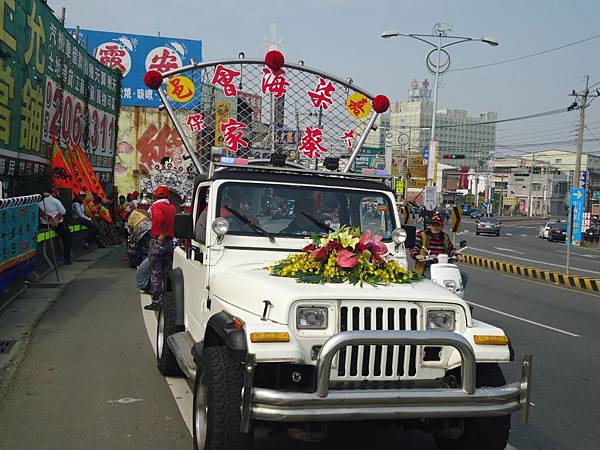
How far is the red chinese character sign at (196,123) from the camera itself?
7.16 metres

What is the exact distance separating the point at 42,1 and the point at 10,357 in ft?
42.4

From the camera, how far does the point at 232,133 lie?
7.25 meters

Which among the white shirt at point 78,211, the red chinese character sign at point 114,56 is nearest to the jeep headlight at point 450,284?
the white shirt at point 78,211

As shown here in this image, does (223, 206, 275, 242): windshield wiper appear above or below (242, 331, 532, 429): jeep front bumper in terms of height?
above

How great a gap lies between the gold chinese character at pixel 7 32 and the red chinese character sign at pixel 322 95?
9.52m

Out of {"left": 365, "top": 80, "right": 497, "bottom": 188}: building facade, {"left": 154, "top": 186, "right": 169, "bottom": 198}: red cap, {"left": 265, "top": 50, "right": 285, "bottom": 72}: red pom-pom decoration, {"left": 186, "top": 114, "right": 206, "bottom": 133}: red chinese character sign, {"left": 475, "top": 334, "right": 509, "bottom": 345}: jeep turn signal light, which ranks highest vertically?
{"left": 365, "top": 80, "right": 497, "bottom": 188}: building facade

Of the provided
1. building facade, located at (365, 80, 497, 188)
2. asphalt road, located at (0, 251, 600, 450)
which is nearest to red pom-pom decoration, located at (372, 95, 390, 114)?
asphalt road, located at (0, 251, 600, 450)

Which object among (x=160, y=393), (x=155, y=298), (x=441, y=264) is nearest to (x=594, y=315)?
(x=441, y=264)

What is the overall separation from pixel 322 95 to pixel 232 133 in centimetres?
107

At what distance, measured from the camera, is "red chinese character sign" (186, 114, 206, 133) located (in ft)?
23.5

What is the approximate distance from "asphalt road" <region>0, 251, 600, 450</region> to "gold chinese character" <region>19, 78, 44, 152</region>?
20.6 feet

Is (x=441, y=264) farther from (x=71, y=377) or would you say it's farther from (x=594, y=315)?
(x=594, y=315)

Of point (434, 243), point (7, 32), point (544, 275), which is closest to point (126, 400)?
point (434, 243)

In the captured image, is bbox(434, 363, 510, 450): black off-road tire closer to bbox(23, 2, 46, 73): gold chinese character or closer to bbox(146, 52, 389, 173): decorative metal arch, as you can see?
bbox(146, 52, 389, 173): decorative metal arch
